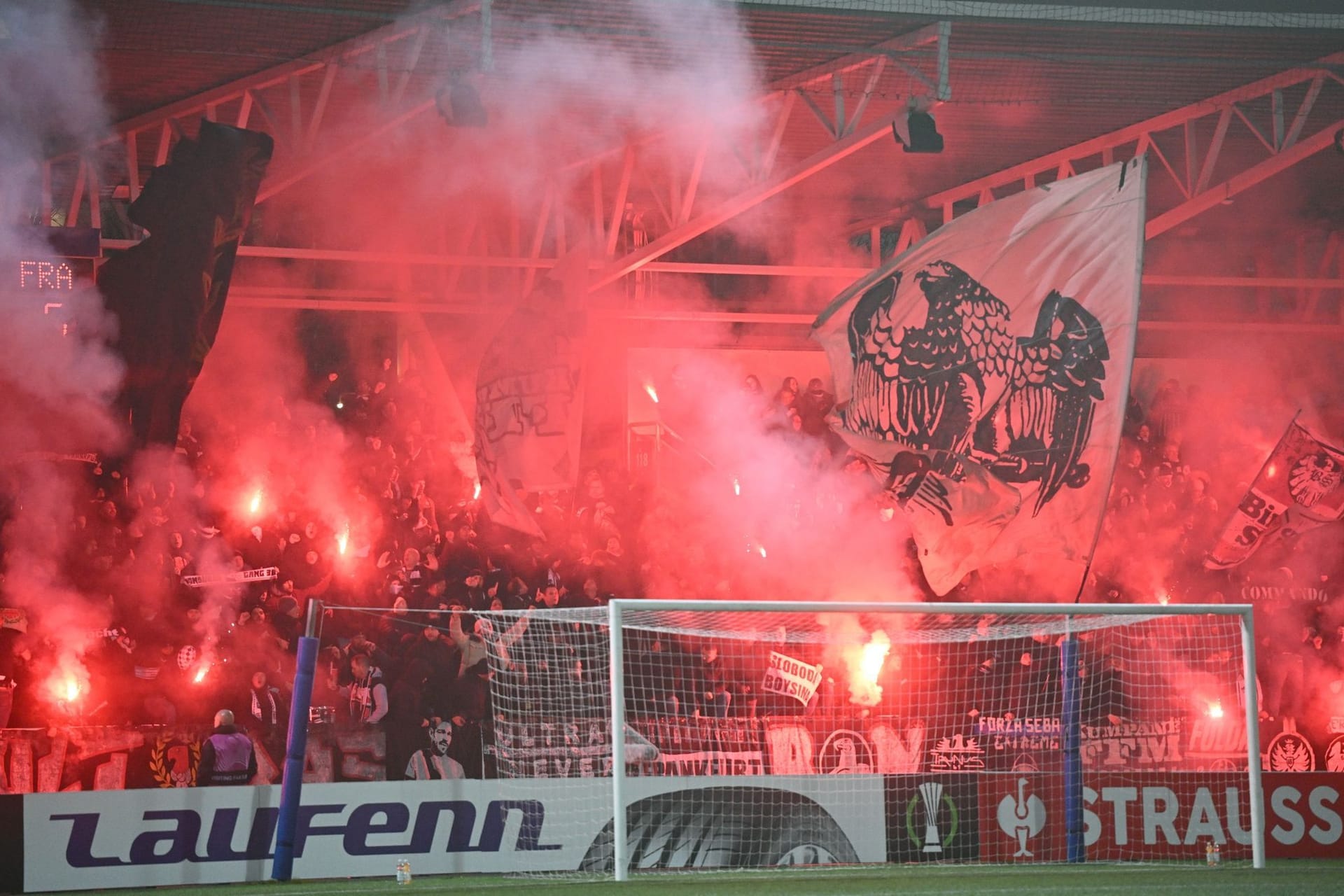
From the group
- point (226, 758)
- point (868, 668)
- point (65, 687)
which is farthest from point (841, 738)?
point (65, 687)

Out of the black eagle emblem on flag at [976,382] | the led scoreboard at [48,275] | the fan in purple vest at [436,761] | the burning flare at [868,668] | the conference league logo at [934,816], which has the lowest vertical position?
the conference league logo at [934,816]

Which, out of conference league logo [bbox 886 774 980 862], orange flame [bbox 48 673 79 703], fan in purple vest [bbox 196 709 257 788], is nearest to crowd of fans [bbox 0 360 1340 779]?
orange flame [bbox 48 673 79 703]

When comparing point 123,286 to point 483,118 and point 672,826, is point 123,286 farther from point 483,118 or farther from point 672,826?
point 672,826

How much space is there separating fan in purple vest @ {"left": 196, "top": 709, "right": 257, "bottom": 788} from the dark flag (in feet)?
7.49

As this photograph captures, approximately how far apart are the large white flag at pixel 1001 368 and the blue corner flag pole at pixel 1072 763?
89cm

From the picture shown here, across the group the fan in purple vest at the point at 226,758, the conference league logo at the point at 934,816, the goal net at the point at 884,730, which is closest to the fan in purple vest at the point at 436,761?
the goal net at the point at 884,730

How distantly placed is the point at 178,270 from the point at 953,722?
595 cm

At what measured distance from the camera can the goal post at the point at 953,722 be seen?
7.54 metres

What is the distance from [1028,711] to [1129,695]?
805mm

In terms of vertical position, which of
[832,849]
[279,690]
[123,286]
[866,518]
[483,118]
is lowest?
[832,849]

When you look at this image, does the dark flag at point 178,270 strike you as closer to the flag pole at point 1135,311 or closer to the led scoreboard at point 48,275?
the led scoreboard at point 48,275

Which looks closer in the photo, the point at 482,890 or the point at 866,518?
the point at 482,890

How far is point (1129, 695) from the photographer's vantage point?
32.6ft

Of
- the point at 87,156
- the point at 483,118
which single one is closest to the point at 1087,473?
the point at 483,118
